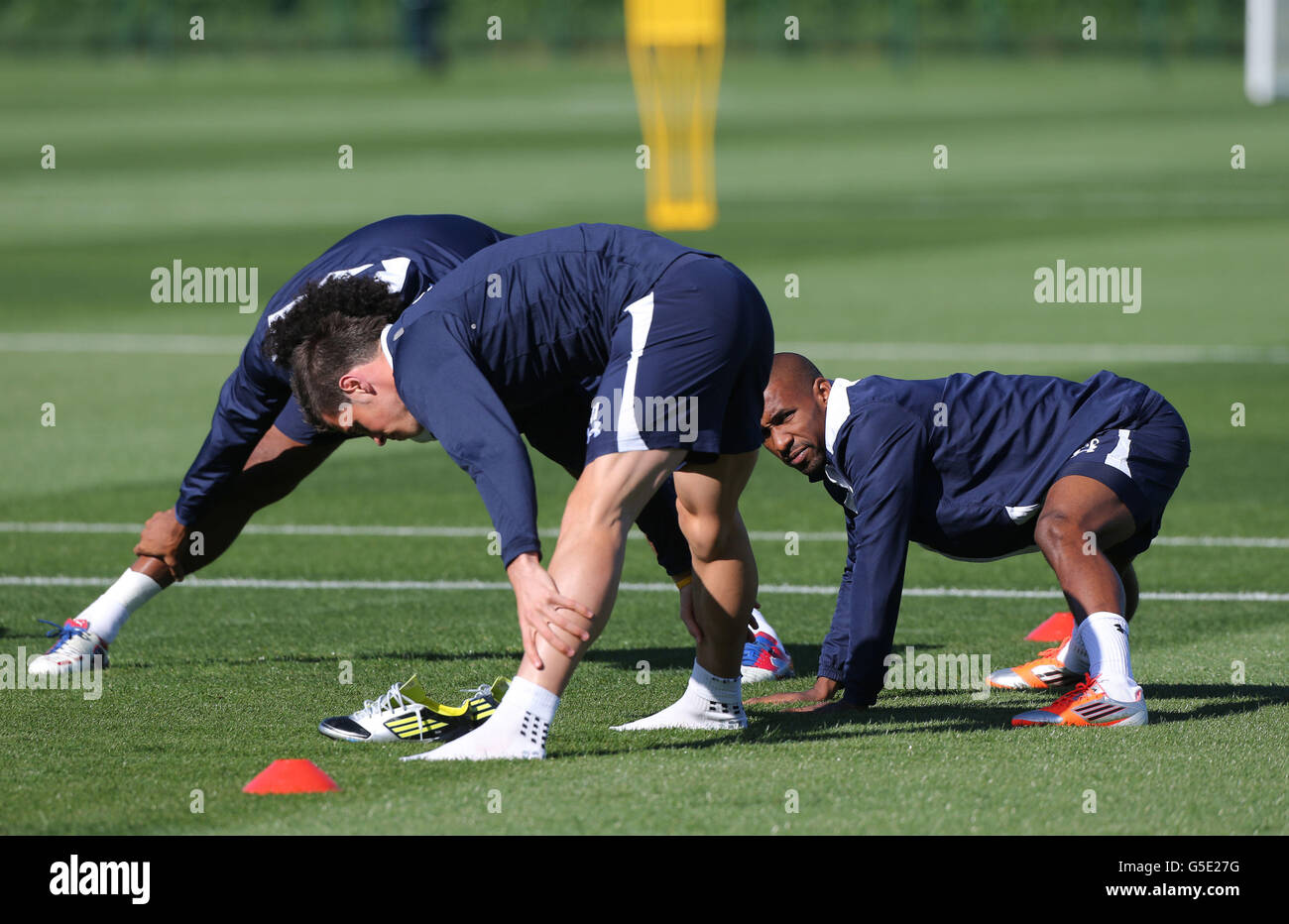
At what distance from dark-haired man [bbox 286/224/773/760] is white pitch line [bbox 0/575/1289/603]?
3622 millimetres

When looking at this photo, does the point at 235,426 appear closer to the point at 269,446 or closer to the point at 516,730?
the point at 269,446

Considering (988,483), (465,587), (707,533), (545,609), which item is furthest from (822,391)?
(465,587)

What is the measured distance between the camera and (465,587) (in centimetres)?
962

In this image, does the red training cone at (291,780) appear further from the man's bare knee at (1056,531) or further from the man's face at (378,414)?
the man's bare knee at (1056,531)

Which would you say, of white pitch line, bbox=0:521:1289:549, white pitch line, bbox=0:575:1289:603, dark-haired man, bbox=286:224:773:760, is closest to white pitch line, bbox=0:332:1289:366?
white pitch line, bbox=0:521:1289:549

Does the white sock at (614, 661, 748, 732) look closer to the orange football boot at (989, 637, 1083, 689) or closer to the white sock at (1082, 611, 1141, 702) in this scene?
the white sock at (1082, 611, 1141, 702)

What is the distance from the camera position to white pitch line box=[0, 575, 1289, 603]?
30.9 ft

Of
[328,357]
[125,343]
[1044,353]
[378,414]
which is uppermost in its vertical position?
[328,357]

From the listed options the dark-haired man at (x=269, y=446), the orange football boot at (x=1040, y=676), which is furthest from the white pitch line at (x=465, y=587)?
the orange football boot at (x=1040, y=676)

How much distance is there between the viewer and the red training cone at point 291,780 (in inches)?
223

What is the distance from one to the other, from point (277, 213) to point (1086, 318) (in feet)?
48.9

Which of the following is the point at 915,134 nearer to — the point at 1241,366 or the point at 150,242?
the point at 150,242

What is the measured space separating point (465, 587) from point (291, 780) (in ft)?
13.0

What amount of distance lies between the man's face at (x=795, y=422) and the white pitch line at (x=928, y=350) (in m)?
10.6
